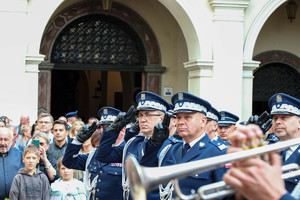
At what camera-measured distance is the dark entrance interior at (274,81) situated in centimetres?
1416

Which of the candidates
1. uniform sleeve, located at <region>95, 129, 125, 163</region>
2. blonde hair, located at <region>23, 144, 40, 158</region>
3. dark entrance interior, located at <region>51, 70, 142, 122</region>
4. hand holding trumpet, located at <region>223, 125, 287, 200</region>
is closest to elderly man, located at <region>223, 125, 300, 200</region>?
hand holding trumpet, located at <region>223, 125, 287, 200</region>

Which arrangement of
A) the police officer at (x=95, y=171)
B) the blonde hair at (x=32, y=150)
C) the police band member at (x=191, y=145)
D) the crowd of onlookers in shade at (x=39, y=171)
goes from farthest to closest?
the blonde hair at (x=32, y=150), the crowd of onlookers in shade at (x=39, y=171), the police officer at (x=95, y=171), the police band member at (x=191, y=145)

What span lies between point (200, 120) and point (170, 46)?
9853mm

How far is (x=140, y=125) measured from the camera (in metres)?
4.70

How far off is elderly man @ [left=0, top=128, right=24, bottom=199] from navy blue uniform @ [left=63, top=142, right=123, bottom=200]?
3.56 feet

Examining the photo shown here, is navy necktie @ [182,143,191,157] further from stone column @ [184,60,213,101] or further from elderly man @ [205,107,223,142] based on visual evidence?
stone column @ [184,60,213,101]

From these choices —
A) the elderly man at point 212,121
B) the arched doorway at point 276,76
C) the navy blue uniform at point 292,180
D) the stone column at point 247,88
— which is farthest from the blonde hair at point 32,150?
the arched doorway at point 276,76

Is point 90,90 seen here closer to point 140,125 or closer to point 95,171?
point 95,171

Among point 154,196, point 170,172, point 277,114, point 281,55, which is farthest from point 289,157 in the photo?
point 281,55

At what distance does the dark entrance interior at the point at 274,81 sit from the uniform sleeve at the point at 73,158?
913 cm

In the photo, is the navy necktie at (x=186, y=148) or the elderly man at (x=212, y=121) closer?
the navy necktie at (x=186, y=148)

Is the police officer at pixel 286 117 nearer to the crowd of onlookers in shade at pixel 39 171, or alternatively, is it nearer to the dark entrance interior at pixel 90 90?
the crowd of onlookers in shade at pixel 39 171

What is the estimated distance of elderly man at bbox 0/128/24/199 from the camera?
20.1 ft

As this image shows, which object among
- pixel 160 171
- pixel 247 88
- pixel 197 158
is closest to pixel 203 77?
pixel 247 88
